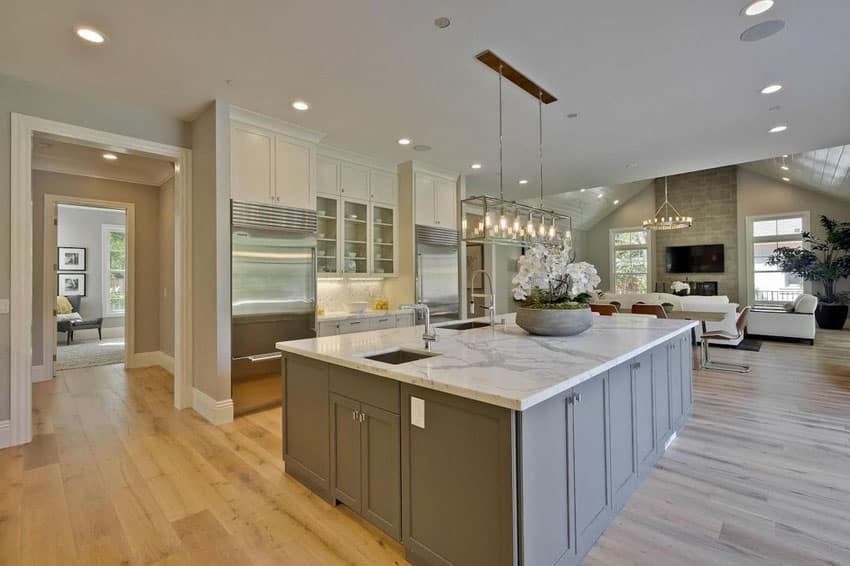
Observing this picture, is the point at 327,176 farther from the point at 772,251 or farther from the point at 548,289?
the point at 772,251

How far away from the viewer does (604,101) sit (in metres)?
3.55

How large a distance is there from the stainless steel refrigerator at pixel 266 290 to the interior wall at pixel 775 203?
11.6 m

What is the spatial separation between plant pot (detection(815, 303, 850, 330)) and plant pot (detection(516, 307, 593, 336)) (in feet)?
31.7

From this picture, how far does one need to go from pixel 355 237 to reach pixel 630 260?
10651 millimetres

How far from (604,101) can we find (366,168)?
2.85 m

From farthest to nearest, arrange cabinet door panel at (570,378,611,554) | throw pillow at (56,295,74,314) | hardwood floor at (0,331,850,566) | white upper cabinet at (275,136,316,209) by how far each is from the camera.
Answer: throw pillow at (56,295,74,314) → white upper cabinet at (275,136,316,209) → hardwood floor at (0,331,850,566) → cabinet door panel at (570,378,611,554)

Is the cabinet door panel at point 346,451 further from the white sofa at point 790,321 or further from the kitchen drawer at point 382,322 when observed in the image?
the white sofa at point 790,321

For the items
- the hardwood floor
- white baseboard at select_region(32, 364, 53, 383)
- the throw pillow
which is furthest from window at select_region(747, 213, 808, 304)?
the throw pillow

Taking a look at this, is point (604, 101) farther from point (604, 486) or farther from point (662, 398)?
point (604, 486)

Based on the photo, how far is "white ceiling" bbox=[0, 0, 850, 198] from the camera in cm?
235

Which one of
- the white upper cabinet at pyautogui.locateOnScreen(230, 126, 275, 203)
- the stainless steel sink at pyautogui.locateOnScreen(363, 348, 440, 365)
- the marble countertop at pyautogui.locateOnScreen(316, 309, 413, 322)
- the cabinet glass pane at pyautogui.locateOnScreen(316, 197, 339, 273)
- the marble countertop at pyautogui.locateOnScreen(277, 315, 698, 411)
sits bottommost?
the stainless steel sink at pyautogui.locateOnScreen(363, 348, 440, 365)

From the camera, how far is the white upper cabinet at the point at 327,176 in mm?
4699

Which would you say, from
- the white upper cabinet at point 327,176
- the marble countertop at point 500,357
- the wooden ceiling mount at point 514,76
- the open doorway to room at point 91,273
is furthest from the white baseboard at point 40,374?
the wooden ceiling mount at point 514,76

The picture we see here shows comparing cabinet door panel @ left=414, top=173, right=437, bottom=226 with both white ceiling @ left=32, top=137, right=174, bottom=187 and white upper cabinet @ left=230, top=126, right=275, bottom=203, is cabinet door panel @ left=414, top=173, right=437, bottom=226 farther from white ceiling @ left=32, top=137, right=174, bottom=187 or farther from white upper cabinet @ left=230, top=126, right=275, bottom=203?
white ceiling @ left=32, top=137, right=174, bottom=187
